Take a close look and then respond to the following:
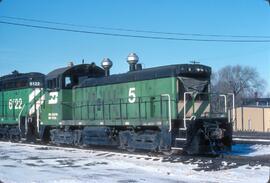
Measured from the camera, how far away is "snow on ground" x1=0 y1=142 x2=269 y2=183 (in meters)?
11.8

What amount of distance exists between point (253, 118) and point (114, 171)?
48.2m

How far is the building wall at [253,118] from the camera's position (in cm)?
5838

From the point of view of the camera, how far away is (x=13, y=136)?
29.5 meters

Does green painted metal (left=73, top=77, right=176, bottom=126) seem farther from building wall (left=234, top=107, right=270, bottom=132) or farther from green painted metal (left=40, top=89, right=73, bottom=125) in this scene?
building wall (left=234, top=107, right=270, bottom=132)

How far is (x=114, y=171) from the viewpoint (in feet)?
44.0

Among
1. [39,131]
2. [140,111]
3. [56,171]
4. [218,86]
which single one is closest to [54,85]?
[39,131]

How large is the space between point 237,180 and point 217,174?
111 centimetres

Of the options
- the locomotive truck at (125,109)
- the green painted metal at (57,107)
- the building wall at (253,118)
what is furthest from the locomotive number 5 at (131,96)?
the building wall at (253,118)

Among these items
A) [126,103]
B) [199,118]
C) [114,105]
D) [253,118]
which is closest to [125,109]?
[126,103]

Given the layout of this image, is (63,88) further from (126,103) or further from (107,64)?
(126,103)

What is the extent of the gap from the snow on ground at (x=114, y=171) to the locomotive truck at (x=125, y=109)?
177 centimetres

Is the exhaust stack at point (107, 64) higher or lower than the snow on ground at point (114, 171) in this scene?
higher

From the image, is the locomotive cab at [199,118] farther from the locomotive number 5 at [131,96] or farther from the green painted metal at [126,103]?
the locomotive number 5 at [131,96]

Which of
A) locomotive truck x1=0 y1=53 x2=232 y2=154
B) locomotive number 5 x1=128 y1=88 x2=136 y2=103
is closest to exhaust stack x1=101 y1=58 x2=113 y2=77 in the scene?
locomotive truck x1=0 y1=53 x2=232 y2=154
